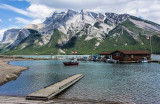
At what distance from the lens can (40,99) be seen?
24969 mm

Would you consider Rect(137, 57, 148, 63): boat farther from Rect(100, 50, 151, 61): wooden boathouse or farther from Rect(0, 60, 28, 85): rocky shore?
Rect(0, 60, 28, 85): rocky shore

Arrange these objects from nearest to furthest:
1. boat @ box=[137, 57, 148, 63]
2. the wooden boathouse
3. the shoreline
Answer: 1. the shoreline
2. the wooden boathouse
3. boat @ box=[137, 57, 148, 63]

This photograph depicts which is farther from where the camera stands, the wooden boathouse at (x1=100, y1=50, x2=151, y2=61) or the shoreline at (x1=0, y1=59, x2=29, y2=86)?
the wooden boathouse at (x1=100, y1=50, x2=151, y2=61)

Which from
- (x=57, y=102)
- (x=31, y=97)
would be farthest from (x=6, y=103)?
(x=57, y=102)

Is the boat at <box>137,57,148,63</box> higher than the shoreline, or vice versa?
the boat at <box>137,57,148,63</box>

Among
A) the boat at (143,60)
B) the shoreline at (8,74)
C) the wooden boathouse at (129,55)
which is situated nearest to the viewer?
the shoreline at (8,74)

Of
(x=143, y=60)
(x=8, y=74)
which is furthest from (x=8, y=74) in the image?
(x=143, y=60)

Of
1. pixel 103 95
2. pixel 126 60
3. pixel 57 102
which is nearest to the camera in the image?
pixel 57 102

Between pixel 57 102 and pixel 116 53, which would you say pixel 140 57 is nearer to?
pixel 116 53

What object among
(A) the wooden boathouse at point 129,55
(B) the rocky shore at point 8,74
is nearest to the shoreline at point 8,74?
(B) the rocky shore at point 8,74

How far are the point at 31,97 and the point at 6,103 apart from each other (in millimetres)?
4229

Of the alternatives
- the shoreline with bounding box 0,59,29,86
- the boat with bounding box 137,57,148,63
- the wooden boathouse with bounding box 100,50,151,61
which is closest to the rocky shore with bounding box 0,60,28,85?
the shoreline with bounding box 0,59,29,86

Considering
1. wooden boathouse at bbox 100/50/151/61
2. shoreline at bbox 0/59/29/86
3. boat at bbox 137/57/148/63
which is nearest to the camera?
shoreline at bbox 0/59/29/86

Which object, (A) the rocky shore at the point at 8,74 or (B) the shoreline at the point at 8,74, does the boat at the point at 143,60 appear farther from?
(A) the rocky shore at the point at 8,74
